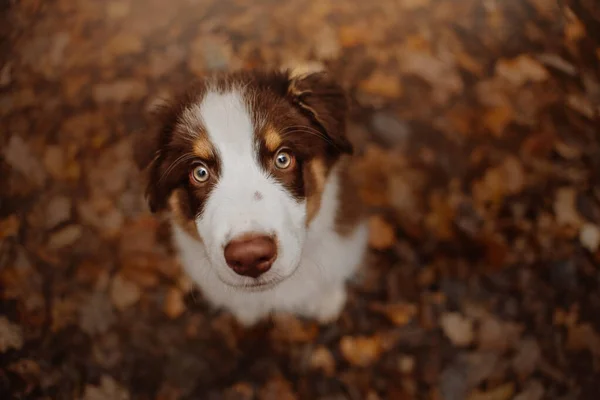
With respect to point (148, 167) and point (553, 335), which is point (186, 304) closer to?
point (148, 167)

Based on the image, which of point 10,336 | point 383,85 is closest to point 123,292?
point 10,336

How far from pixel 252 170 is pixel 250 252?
33 centimetres

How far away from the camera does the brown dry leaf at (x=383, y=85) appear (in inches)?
104

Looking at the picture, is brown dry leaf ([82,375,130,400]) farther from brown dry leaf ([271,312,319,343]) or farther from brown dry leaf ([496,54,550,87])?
brown dry leaf ([496,54,550,87])

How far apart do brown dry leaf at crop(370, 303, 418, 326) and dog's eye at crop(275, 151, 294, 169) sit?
0.97 m

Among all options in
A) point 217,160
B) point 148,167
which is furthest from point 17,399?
point 217,160

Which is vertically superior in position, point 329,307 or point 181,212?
point 181,212

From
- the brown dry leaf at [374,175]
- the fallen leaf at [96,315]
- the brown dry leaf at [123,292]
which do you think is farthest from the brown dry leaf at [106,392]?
the brown dry leaf at [374,175]

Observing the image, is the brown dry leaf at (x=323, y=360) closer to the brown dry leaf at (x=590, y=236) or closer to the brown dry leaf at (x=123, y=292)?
the brown dry leaf at (x=123, y=292)

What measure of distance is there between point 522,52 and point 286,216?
1.69 m

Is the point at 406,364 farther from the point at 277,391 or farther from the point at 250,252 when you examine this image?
the point at 250,252

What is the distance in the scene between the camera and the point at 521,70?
2.51m

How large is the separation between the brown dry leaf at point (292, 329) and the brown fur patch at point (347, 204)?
0.48m

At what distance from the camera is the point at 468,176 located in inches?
97.6
